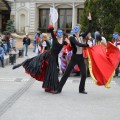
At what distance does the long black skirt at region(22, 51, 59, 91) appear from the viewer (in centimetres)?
1141

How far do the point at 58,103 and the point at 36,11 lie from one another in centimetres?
4590

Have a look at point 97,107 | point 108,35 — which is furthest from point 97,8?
point 97,107

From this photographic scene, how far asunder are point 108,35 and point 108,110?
15.1 meters

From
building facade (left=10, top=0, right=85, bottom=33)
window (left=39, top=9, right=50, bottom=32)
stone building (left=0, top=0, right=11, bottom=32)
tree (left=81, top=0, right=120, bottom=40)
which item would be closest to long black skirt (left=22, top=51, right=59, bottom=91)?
tree (left=81, top=0, right=120, bottom=40)

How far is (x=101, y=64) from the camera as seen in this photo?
448 inches

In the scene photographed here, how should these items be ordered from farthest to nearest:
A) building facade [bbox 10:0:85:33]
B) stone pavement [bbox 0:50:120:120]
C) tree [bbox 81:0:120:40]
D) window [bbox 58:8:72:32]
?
window [bbox 58:8:72:32], building facade [bbox 10:0:85:33], tree [bbox 81:0:120:40], stone pavement [bbox 0:50:120:120]

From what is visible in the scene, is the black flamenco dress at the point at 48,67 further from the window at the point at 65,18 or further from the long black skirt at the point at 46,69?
the window at the point at 65,18

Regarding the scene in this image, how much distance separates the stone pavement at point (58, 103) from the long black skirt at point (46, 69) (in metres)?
0.29

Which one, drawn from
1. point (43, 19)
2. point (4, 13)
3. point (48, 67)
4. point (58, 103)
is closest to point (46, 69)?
point (48, 67)

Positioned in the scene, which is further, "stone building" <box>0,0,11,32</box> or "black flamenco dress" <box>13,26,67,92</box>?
"stone building" <box>0,0,11,32</box>

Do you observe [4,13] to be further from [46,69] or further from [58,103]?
[58,103]

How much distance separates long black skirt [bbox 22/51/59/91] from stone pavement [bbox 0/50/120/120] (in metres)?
0.29

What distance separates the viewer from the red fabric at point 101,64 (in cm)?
1116

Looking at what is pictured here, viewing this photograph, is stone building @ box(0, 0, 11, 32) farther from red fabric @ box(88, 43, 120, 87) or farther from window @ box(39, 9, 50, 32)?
red fabric @ box(88, 43, 120, 87)
